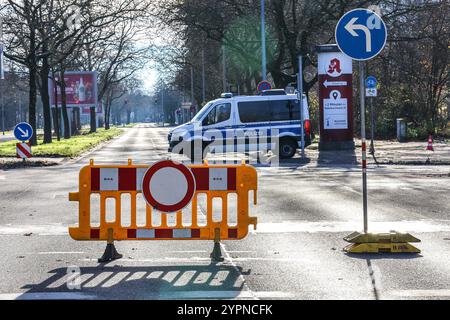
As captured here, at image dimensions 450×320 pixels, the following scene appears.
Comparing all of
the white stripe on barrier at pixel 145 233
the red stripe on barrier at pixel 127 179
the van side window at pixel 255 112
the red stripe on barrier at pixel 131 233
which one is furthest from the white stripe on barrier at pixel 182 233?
the van side window at pixel 255 112

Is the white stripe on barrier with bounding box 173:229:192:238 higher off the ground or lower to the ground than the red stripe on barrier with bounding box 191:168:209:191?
lower

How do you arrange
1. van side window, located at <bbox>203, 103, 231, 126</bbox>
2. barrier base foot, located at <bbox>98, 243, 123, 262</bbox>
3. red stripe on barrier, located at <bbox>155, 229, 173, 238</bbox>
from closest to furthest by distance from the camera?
1. barrier base foot, located at <bbox>98, 243, 123, 262</bbox>
2. red stripe on barrier, located at <bbox>155, 229, 173, 238</bbox>
3. van side window, located at <bbox>203, 103, 231, 126</bbox>

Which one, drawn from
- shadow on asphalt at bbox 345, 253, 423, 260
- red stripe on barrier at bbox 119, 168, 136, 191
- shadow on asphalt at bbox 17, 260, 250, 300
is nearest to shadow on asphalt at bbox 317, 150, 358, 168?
shadow on asphalt at bbox 345, 253, 423, 260

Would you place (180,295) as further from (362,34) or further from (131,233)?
(362,34)

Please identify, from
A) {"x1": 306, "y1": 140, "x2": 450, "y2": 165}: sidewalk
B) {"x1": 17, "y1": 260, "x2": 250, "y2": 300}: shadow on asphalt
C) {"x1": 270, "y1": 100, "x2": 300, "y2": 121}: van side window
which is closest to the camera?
{"x1": 17, "y1": 260, "x2": 250, "y2": 300}: shadow on asphalt

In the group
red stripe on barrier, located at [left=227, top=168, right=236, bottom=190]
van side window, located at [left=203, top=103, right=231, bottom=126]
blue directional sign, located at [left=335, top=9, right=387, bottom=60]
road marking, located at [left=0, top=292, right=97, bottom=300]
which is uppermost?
blue directional sign, located at [left=335, top=9, right=387, bottom=60]

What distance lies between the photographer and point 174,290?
264 inches

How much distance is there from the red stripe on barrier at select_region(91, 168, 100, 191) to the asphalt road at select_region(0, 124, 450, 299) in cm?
76

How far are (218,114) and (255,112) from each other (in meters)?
1.34

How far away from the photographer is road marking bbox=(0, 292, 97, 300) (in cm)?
639

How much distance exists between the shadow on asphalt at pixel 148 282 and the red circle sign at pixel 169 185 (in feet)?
2.31

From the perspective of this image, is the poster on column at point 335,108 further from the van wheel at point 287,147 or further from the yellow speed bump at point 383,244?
the yellow speed bump at point 383,244

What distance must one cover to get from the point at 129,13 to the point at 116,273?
2889cm

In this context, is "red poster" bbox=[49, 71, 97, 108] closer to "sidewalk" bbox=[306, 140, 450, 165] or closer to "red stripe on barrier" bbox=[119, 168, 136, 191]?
"sidewalk" bbox=[306, 140, 450, 165]
